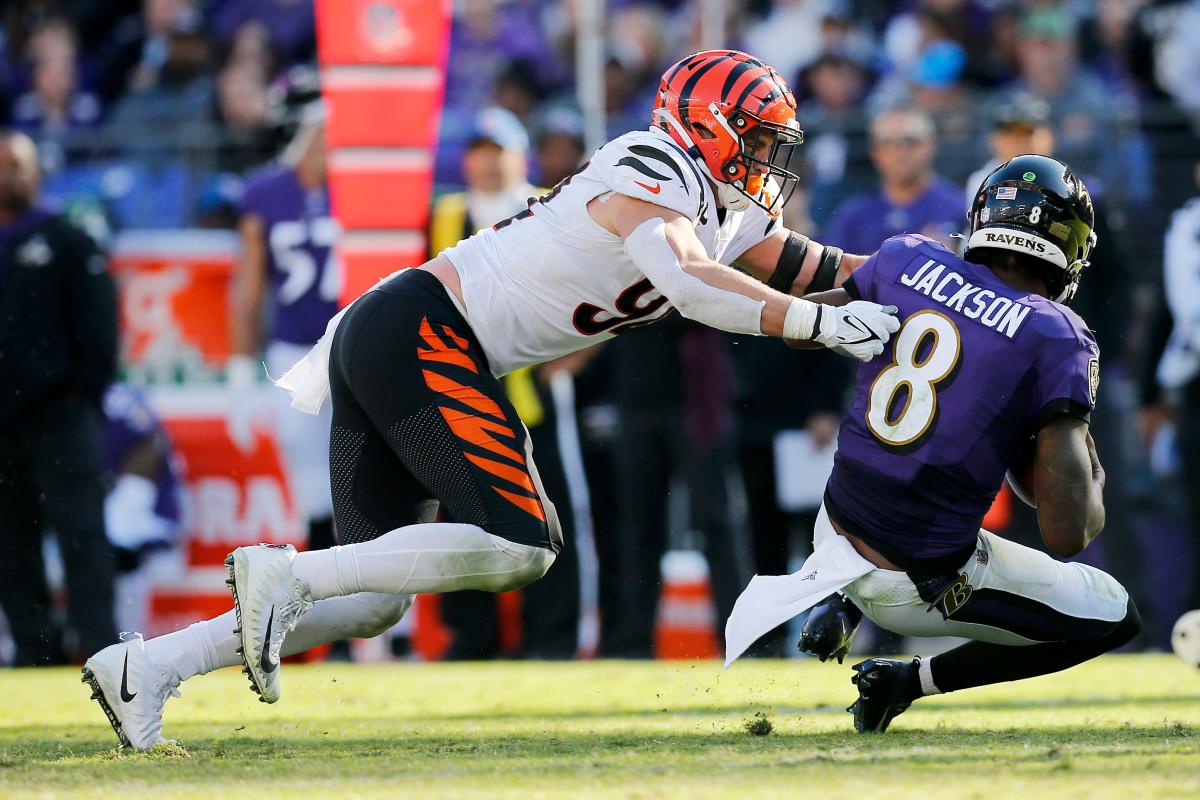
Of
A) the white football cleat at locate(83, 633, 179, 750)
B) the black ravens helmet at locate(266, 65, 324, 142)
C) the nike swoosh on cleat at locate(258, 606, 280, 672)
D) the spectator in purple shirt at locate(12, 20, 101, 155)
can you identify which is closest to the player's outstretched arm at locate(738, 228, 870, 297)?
the nike swoosh on cleat at locate(258, 606, 280, 672)

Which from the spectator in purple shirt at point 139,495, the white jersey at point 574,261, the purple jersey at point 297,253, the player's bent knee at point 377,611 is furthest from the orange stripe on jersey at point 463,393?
the spectator in purple shirt at point 139,495

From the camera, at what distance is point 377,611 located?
17.0 feet

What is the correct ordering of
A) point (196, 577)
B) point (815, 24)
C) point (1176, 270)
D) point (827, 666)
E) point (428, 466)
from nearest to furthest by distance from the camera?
point (428, 466) < point (827, 666) < point (1176, 270) < point (196, 577) < point (815, 24)

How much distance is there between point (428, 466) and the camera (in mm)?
4863

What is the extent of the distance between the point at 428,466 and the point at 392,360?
33 cm

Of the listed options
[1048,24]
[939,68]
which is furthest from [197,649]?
[1048,24]

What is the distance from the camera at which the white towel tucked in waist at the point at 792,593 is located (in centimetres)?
479

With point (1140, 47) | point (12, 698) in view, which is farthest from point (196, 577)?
point (1140, 47)

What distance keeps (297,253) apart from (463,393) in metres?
4.49

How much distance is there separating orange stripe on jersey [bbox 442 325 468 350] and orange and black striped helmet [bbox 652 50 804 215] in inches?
34.4

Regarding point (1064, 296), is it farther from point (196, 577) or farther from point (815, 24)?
point (815, 24)

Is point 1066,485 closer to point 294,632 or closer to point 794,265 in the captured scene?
point 794,265

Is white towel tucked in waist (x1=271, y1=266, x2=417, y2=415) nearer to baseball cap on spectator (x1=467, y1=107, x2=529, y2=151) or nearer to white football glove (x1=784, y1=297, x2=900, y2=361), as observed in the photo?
white football glove (x1=784, y1=297, x2=900, y2=361)

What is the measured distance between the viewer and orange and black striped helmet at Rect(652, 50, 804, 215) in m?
5.04
